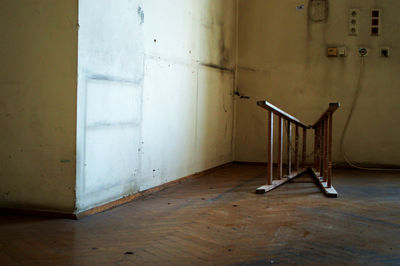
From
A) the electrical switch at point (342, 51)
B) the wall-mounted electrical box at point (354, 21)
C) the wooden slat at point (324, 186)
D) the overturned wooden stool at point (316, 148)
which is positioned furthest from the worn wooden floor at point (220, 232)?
the wall-mounted electrical box at point (354, 21)

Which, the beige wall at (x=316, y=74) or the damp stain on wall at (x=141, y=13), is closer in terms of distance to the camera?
the damp stain on wall at (x=141, y=13)

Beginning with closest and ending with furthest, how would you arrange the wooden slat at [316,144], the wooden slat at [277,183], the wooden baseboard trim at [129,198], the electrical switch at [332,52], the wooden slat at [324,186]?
the wooden baseboard trim at [129,198] < the wooden slat at [324,186] < the wooden slat at [277,183] < the wooden slat at [316,144] < the electrical switch at [332,52]

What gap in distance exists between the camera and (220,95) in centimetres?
657

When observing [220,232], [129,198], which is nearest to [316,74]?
[129,198]

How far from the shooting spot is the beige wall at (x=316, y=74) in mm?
6777

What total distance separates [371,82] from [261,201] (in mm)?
3453

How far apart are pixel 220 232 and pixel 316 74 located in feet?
14.3

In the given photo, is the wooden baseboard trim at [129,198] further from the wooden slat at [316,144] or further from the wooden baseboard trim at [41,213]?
the wooden slat at [316,144]

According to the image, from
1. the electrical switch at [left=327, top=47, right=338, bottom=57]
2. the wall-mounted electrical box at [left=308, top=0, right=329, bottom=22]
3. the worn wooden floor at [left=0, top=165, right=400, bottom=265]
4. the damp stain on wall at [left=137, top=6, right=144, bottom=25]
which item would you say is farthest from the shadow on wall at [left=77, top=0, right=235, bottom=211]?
the electrical switch at [left=327, top=47, right=338, bottom=57]

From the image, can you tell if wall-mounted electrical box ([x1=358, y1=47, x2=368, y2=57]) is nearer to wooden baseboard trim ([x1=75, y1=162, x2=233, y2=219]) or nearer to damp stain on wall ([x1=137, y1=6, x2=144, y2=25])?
wooden baseboard trim ([x1=75, y1=162, x2=233, y2=219])

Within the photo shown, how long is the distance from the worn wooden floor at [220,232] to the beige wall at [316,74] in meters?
2.24

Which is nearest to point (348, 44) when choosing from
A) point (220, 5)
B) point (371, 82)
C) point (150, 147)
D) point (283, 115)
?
point (371, 82)

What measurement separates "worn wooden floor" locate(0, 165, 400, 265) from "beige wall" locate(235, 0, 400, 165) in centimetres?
224

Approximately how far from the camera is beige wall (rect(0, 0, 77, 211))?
3484 millimetres
